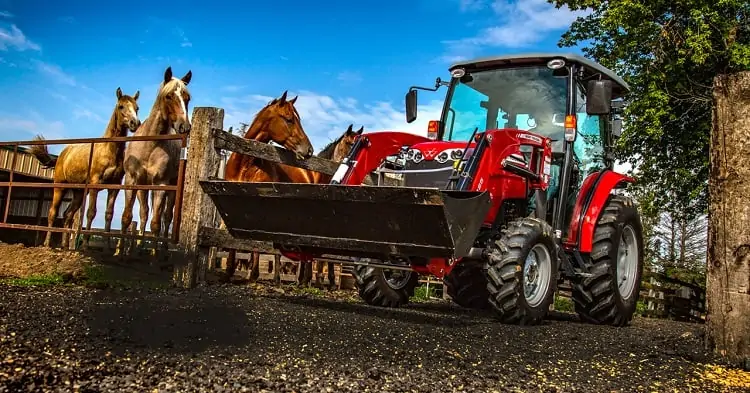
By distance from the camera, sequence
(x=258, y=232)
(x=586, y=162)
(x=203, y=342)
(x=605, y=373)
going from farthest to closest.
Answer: (x=586, y=162) → (x=258, y=232) → (x=605, y=373) → (x=203, y=342)

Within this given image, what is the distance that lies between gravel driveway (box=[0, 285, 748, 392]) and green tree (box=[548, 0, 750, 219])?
13259 millimetres

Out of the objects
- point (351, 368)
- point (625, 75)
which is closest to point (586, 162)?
point (351, 368)

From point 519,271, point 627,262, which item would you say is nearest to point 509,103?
point 519,271

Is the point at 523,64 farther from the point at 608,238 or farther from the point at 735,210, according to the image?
the point at 735,210

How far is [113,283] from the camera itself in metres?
6.85

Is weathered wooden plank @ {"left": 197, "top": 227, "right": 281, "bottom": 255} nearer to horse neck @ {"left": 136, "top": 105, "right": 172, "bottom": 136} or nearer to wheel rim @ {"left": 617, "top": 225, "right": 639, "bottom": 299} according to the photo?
horse neck @ {"left": 136, "top": 105, "right": 172, "bottom": 136}

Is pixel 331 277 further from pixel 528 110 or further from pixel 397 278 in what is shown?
pixel 528 110

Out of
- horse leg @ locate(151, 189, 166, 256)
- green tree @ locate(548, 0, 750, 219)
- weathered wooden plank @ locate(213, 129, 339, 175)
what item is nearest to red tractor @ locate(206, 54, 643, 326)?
weathered wooden plank @ locate(213, 129, 339, 175)

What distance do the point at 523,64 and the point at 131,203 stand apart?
6.20 metres

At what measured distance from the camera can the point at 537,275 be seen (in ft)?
19.8

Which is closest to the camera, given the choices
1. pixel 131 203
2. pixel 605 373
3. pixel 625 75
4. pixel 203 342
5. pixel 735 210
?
pixel 203 342

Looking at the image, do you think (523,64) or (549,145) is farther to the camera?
(523,64)

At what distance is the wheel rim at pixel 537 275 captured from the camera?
5.89m

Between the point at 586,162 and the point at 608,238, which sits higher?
the point at 586,162
